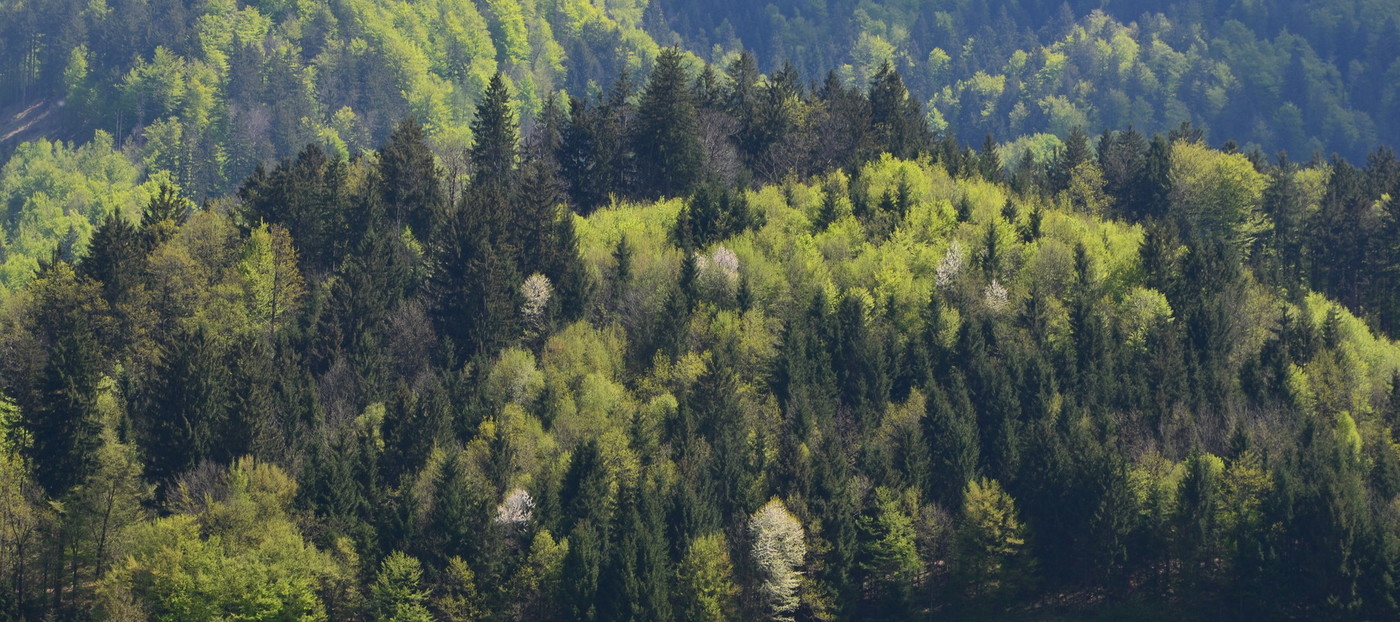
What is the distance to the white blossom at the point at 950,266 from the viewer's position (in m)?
108

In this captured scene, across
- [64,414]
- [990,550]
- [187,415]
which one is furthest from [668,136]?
[64,414]

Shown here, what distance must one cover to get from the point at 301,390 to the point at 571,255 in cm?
1963

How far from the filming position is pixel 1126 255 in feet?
370

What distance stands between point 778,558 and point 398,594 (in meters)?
17.9

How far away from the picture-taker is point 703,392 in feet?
318

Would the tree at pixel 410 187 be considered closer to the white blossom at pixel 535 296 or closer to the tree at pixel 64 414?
the white blossom at pixel 535 296

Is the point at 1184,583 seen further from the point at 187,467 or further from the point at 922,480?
the point at 187,467

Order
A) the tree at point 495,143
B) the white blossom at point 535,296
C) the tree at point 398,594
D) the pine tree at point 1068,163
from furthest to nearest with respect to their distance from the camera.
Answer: the pine tree at point 1068,163, the tree at point 495,143, the white blossom at point 535,296, the tree at point 398,594

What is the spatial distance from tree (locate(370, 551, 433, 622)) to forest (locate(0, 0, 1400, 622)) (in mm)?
164

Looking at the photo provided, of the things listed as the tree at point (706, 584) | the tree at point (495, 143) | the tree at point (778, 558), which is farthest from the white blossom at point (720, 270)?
the tree at point (706, 584)

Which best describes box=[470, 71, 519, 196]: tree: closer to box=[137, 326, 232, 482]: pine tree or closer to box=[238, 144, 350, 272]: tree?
box=[238, 144, 350, 272]: tree

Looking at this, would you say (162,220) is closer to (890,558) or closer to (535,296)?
(535,296)

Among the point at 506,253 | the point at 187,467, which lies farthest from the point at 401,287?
the point at 187,467

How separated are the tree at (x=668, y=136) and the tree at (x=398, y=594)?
4419 centimetres
